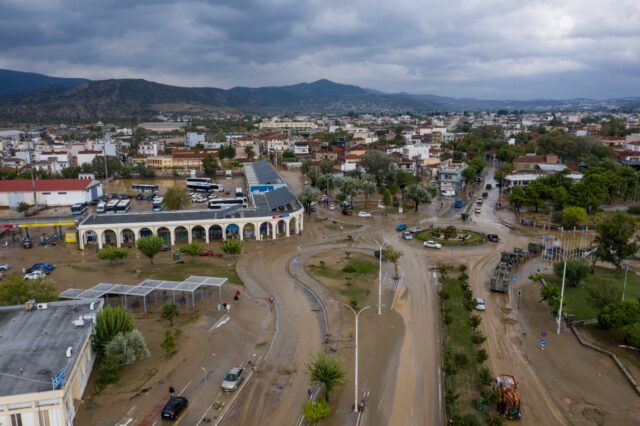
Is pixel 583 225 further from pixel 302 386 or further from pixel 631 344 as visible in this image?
pixel 302 386

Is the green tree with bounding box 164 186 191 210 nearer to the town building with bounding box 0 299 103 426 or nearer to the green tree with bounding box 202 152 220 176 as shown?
the town building with bounding box 0 299 103 426

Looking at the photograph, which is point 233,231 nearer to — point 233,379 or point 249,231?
point 249,231

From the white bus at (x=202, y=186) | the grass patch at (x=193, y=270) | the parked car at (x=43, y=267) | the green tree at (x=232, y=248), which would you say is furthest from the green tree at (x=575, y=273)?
the white bus at (x=202, y=186)

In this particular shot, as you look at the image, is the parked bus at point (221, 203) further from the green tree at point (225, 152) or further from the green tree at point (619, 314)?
the green tree at point (225, 152)

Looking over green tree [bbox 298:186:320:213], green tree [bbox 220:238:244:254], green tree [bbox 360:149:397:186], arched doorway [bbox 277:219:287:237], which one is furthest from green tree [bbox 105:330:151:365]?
green tree [bbox 360:149:397:186]

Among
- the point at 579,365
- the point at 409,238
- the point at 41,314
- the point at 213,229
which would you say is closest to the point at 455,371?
the point at 579,365

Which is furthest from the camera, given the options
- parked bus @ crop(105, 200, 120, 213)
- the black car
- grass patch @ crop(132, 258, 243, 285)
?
parked bus @ crop(105, 200, 120, 213)

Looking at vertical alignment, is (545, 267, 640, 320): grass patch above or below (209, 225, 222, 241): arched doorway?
below
